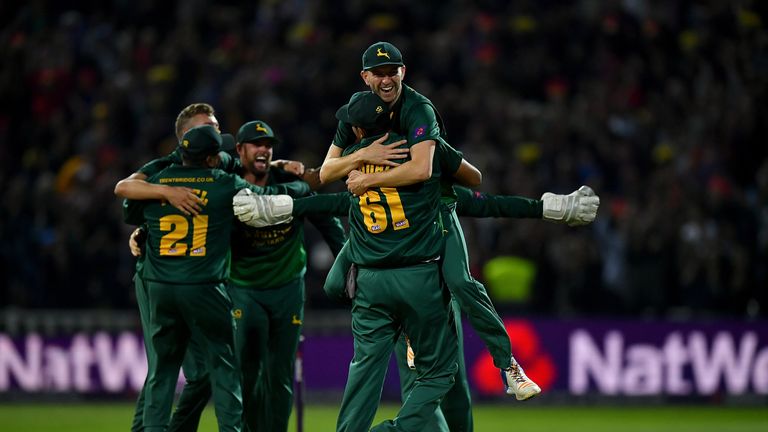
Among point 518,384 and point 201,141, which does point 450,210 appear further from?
point 201,141

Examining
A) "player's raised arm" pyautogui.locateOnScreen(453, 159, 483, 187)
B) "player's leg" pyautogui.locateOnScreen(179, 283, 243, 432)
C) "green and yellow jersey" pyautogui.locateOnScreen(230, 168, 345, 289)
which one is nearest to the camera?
"player's raised arm" pyautogui.locateOnScreen(453, 159, 483, 187)

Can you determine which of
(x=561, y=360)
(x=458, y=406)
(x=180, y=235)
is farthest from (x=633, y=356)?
(x=180, y=235)

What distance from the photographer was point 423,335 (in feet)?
27.6

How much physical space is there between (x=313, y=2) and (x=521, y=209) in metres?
13.9

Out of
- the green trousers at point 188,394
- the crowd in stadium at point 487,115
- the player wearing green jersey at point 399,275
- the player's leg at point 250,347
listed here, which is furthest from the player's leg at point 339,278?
the crowd in stadium at point 487,115

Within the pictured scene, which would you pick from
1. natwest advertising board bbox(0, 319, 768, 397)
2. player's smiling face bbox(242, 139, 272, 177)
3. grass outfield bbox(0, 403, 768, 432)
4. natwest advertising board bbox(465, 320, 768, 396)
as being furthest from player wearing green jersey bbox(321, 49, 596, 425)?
natwest advertising board bbox(465, 320, 768, 396)

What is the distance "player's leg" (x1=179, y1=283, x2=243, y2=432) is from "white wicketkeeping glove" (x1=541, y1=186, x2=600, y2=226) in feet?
8.16

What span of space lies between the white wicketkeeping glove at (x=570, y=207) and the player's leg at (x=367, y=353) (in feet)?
4.70

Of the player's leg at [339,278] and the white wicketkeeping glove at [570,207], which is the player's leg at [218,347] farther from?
the white wicketkeeping glove at [570,207]

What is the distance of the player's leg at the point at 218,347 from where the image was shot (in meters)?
9.27

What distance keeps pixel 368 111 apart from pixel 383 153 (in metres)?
0.29

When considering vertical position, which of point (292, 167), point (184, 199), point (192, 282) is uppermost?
point (292, 167)

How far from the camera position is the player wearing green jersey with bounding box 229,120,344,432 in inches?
393

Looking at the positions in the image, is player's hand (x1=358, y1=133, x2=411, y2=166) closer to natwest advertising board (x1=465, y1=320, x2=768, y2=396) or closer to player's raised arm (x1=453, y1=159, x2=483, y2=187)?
player's raised arm (x1=453, y1=159, x2=483, y2=187)
